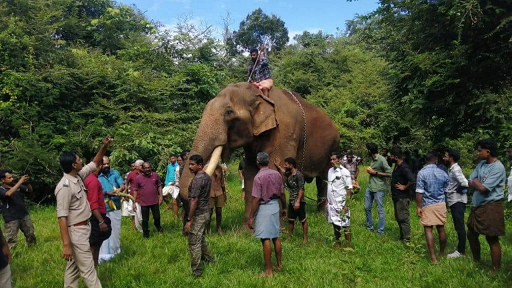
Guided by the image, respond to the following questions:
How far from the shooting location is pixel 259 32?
183 ft

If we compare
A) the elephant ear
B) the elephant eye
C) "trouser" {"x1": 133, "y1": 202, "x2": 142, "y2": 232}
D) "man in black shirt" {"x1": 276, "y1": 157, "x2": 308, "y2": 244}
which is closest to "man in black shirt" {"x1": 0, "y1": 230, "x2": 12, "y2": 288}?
the elephant eye

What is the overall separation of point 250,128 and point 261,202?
92.8 inches

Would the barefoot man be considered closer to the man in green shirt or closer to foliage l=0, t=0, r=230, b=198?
the man in green shirt

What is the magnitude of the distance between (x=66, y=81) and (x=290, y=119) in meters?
8.81

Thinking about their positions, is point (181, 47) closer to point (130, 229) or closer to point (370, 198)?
point (130, 229)

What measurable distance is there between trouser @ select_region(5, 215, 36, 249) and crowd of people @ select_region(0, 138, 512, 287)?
2 centimetres

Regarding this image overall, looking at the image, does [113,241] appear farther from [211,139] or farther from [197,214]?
[211,139]

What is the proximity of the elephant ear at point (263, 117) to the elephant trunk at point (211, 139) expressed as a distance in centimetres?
79

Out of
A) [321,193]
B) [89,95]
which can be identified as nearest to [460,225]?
[321,193]

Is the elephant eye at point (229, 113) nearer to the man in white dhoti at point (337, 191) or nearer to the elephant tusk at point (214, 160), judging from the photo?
the elephant tusk at point (214, 160)

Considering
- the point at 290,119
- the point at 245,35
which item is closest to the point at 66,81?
the point at 290,119

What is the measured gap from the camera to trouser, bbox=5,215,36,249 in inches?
287

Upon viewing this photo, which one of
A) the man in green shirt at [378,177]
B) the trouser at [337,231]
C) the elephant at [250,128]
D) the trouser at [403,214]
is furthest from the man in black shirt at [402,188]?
the elephant at [250,128]

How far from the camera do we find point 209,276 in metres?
5.97
